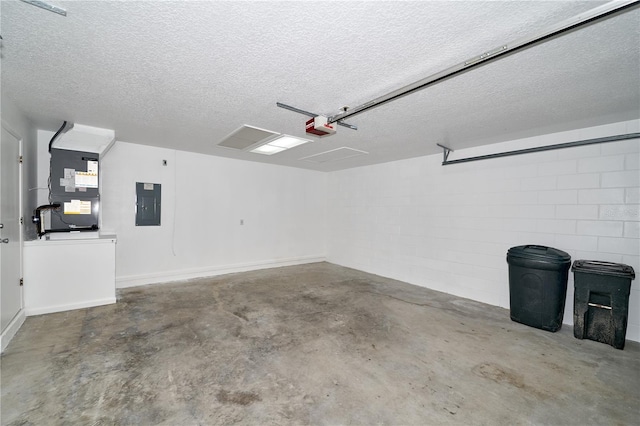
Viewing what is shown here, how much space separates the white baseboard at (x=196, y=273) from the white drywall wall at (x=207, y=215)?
0.02 meters

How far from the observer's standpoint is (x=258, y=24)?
63.8 inches

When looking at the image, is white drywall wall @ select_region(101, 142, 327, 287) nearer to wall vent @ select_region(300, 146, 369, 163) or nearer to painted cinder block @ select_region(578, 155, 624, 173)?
wall vent @ select_region(300, 146, 369, 163)

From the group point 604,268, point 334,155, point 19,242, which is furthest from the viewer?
point 334,155

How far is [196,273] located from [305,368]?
152 inches

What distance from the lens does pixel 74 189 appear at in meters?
3.71

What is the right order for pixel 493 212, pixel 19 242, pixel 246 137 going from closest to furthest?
pixel 19 242 < pixel 246 137 < pixel 493 212

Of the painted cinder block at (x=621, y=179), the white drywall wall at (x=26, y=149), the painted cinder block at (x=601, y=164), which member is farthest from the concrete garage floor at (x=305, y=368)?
the painted cinder block at (x=601, y=164)

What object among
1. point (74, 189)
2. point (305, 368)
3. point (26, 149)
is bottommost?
point (305, 368)

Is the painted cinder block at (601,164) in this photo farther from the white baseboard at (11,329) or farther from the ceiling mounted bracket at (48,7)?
the white baseboard at (11,329)

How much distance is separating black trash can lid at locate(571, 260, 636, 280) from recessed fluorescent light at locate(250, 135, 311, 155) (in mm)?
3878

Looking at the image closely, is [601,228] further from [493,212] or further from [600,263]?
[493,212]

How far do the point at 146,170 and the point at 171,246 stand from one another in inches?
59.5

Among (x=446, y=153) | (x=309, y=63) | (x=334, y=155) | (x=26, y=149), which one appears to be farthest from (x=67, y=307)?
(x=446, y=153)

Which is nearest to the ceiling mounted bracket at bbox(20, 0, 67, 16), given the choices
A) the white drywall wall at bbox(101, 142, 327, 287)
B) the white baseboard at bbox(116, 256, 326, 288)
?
the white drywall wall at bbox(101, 142, 327, 287)
